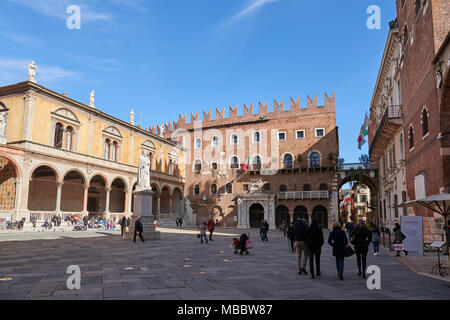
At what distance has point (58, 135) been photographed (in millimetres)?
25594

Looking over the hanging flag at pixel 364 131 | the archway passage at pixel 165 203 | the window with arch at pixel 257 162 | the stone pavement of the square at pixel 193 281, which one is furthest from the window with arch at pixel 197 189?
the stone pavement of the square at pixel 193 281

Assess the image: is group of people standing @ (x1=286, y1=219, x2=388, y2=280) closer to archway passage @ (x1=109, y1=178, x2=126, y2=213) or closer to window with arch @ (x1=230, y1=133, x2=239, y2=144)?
archway passage @ (x1=109, y1=178, x2=126, y2=213)

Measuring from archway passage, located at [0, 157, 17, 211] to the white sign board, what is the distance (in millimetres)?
22556

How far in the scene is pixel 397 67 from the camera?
19.2 metres

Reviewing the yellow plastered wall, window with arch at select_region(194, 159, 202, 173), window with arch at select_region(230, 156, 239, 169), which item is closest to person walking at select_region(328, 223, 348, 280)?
the yellow plastered wall

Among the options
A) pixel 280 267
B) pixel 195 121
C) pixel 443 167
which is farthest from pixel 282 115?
pixel 280 267

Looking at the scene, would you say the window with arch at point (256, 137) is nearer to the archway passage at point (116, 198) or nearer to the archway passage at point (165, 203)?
the archway passage at point (165, 203)

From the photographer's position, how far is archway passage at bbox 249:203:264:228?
3578 cm

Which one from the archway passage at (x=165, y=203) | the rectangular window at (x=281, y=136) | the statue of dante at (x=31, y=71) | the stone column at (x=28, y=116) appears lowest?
the archway passage at (x=165, y=203)

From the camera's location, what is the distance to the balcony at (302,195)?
107ft

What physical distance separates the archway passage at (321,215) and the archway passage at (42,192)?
2432 centimetres

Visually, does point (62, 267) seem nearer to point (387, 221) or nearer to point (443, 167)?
point (443, 167)

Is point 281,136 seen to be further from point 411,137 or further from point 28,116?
point 28,116

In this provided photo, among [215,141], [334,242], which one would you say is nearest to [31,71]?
[215,141]
